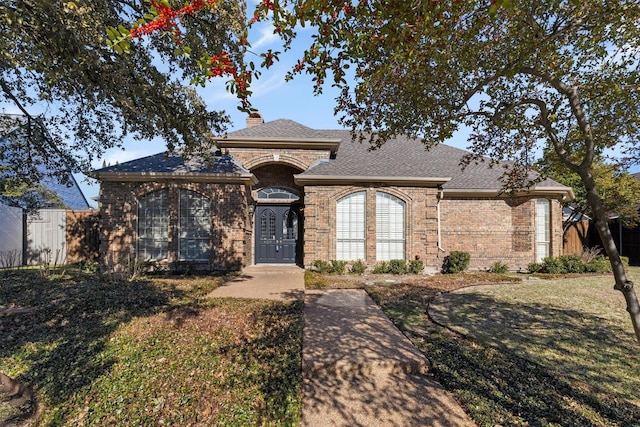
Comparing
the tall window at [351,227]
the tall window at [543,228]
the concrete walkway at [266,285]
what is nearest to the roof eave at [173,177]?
the concrete walkway at [266,285]

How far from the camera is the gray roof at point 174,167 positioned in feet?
34.9

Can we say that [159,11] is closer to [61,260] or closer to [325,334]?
[325,334]

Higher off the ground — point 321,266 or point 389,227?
point 389,227

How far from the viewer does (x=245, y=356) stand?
409cm

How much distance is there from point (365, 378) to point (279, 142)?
10120mm

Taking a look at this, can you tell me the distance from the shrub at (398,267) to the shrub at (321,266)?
2.34 m

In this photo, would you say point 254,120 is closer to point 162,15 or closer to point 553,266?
point 162,15

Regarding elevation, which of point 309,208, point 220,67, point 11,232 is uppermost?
point 220,67

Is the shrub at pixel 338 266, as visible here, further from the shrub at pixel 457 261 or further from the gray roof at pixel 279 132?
the gray roof at pixel 279 132

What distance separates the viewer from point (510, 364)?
4.08m

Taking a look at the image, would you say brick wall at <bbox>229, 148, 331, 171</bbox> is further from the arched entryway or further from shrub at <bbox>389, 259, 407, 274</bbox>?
shrub at <bbox>389, 259, 407, 274</bbox>

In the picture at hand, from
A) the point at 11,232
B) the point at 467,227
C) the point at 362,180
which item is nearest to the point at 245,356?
the point at 362,180

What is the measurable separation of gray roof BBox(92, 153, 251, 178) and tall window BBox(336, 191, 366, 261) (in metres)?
3.84

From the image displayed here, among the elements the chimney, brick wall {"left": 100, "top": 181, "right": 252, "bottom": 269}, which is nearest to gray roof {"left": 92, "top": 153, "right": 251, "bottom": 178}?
brick wall {"left": 100, "top": 181, "right": 252, "bottom": 269}
